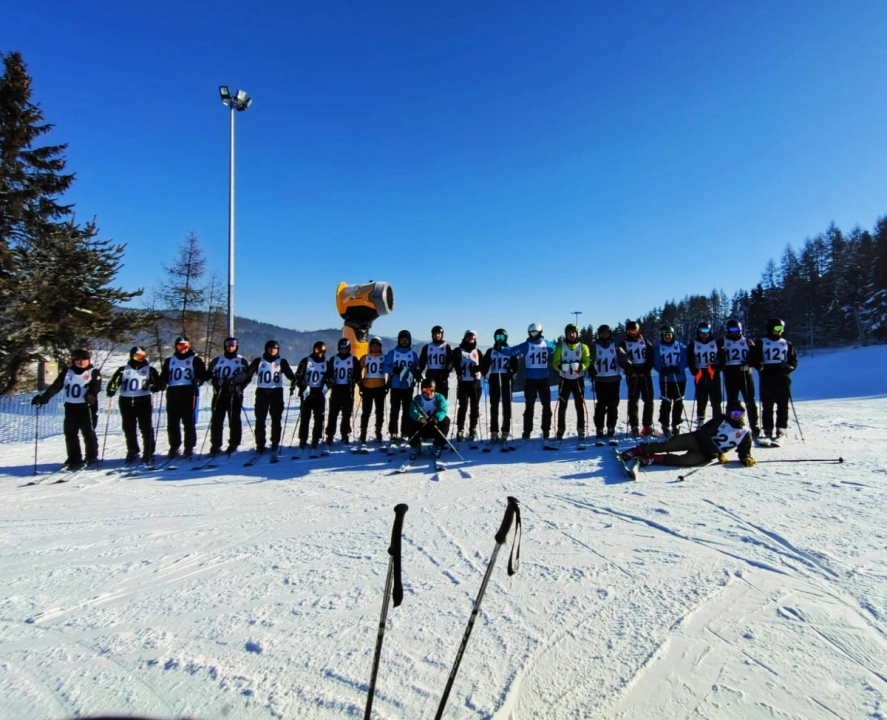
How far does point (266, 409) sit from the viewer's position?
861 cm

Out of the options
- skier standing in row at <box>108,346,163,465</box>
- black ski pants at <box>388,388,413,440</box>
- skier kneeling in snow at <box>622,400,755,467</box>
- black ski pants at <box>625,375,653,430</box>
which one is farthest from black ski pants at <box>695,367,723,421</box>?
skier standing in row at <box>108,346,163,465</box>

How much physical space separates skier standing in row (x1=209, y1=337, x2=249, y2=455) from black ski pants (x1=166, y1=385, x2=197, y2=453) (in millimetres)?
356

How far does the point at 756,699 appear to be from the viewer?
226 cm

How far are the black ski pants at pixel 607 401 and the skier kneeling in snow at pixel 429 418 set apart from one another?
9.73 ft

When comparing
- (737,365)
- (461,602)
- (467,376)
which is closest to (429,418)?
(467,376)

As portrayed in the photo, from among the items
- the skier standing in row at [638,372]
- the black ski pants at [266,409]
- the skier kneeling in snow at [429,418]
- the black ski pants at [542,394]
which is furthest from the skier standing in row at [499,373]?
the black ski pants at [266,409]

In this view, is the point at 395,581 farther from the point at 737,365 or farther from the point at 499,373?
the point at 737,365

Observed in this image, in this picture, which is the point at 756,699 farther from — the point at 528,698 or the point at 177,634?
the point at 177,634

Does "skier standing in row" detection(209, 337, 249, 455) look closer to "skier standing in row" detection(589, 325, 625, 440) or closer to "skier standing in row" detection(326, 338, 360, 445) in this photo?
"skier standing in row" detection(326, 338, 360, 445)


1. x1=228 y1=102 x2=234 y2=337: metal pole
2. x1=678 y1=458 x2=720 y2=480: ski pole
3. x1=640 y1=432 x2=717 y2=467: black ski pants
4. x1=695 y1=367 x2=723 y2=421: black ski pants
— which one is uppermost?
x1=228 y1=102 x2=234 y2=337: metal pole

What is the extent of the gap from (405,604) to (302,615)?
686 millimetres

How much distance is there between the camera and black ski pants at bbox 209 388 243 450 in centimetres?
859

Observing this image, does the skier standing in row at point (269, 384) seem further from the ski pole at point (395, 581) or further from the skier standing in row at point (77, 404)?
the ski pole at point (395, 581)

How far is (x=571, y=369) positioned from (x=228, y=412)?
253 inches
